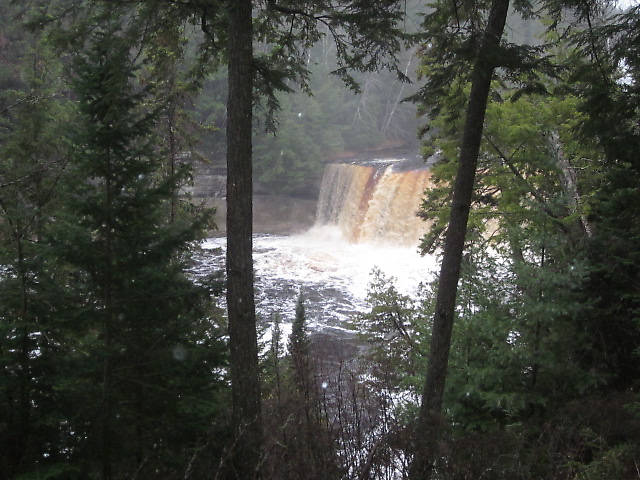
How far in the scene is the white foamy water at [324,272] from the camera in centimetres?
1950

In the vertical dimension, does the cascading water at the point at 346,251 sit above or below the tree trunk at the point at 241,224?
below

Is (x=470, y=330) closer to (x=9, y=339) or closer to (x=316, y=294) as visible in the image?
(x=9, y=339)

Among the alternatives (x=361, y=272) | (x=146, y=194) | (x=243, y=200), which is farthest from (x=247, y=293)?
(x=361, y=272)

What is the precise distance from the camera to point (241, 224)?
519 centimetres

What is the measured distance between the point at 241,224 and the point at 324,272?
64.5 feet

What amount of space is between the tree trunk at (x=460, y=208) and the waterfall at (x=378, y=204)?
19.4 metres

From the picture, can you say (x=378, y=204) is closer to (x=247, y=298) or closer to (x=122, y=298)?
(x=247, y=298)

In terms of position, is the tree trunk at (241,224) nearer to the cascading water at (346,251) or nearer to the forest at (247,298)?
the forest at (247,298)

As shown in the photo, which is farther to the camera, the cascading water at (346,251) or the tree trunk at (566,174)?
the cascading water at (346,251)

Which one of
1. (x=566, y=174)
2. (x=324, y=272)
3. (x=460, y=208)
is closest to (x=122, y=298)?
(x=460, y=208)

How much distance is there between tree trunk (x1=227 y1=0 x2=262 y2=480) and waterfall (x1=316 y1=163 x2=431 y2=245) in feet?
66.7

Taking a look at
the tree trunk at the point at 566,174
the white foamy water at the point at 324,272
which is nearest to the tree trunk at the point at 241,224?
the tree trunk at the point at 566,174

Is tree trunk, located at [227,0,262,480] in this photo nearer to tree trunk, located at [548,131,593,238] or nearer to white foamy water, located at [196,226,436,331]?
tree trunk, located at [548,131,593,238]

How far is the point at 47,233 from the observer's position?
13.8 feet
